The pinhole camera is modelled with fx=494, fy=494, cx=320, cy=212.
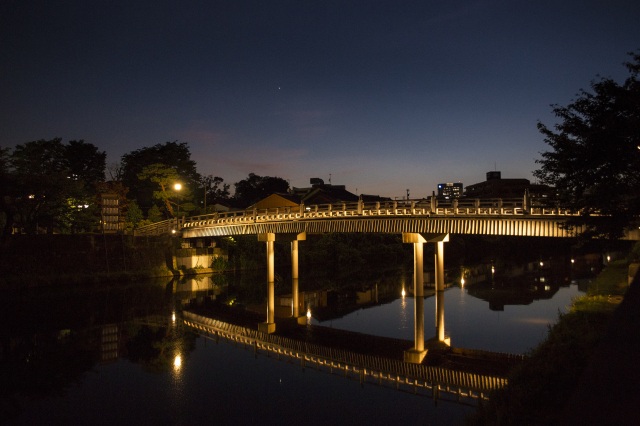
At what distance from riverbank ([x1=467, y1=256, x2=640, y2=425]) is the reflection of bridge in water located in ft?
7.79

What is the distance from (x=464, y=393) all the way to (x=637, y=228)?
14.1m

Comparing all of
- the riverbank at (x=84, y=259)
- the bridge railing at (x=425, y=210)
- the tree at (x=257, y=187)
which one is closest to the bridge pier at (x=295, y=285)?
the bridge railing at (x=425, y=210)

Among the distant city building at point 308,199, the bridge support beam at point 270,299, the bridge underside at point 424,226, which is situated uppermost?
the distant city building at point 308,199

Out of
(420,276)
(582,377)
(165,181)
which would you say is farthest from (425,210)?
(165,181)

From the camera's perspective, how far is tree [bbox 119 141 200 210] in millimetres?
70562

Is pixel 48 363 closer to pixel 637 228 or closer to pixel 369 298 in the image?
pixel 369 298

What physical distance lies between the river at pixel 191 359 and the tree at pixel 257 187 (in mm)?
73632

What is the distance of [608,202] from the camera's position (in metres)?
20.0

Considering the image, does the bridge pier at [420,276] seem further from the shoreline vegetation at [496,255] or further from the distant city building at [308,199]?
the distant city building at [308,199]

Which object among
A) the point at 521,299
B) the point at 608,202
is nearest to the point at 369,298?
the point at 521,299

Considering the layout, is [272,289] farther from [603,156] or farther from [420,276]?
[603,156]

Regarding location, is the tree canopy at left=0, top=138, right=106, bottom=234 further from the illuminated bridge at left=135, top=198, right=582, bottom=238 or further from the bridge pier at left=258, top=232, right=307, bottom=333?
the bridge pier at left=258, top=232, right=307, bottom=333

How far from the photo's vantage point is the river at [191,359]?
15289 mm

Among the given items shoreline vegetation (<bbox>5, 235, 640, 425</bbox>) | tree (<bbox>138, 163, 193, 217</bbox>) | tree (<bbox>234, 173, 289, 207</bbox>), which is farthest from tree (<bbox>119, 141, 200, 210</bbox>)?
tree (<bbox>234, 173, 289, 207</bbox>)
